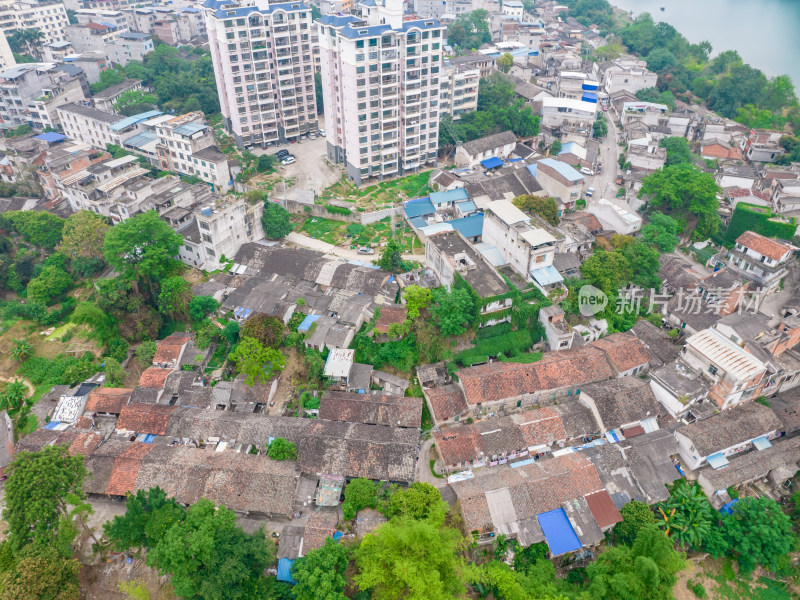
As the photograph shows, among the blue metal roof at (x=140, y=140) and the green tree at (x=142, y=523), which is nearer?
the green tree at (x=142, y=523)

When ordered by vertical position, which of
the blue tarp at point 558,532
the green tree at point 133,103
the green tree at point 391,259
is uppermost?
the green tree at point 133,103

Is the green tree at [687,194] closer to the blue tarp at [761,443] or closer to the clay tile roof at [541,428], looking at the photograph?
the blue tarp at [761,443]

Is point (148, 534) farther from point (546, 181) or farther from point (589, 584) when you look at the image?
point (546, 181)

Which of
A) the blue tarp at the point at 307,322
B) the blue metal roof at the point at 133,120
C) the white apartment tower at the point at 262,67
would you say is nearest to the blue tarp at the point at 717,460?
the blue tarp at the point at 307,322

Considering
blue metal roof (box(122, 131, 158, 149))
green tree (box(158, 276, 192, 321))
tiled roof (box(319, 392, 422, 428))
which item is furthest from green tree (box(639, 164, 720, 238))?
blue metal roof (box(122, 131, 158, 149))

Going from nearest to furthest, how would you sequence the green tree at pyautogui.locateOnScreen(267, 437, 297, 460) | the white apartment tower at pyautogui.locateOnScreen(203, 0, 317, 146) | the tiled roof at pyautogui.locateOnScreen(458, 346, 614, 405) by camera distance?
the green tree at pyautogui.locateOnScreen(267, 437, 297, 460), the tiled roof at pyautogui.locateOnScreen(458, 346, 614, 405), the white apartment tower at pyautogui.locateOnScreen(203, 0, 317, 146)

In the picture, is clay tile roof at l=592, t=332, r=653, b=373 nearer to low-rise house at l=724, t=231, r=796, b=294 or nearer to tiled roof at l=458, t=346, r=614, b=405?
tiled roof at l=458, t=346, r=614, b=405

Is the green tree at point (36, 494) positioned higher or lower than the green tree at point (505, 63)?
lower

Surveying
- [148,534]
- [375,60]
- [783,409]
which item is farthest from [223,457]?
[375,60]
